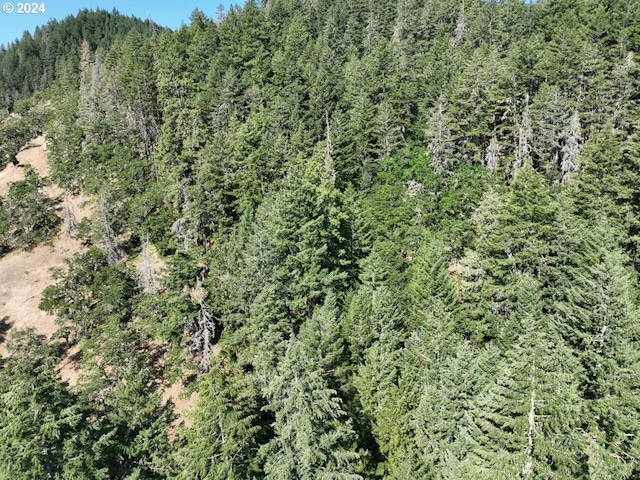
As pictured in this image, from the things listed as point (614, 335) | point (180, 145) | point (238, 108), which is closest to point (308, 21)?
point (238, 108)

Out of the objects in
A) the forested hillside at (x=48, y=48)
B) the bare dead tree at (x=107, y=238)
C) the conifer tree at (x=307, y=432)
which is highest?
the forested hillside at (x=48, y=48)

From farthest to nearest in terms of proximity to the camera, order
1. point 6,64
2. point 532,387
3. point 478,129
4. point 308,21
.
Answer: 1. point 6,64
2. point 308,21
3. point 478,129
4. point 532,387

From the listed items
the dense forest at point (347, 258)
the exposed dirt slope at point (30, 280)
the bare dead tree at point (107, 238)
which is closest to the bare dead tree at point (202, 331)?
the dense forest at point (347, 258)

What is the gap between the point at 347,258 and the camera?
41.5 meters

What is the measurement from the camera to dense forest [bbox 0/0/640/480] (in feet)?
69.5

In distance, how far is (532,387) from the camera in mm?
14734

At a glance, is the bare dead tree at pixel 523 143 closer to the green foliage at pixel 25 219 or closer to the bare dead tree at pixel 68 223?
the bare dead tree at pixel 68 223

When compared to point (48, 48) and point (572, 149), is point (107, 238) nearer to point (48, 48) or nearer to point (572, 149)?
point (572, 149)

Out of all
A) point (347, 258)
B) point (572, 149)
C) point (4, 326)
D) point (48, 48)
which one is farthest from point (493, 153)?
point (48, 48)

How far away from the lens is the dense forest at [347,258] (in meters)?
21.2

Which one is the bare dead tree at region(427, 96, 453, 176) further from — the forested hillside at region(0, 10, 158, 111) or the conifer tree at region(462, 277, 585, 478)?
the forested hillside at region(0, 10, 158, 111)

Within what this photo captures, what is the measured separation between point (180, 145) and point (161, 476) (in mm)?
43004

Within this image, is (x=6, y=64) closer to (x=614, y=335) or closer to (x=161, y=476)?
(x=161, y=476)

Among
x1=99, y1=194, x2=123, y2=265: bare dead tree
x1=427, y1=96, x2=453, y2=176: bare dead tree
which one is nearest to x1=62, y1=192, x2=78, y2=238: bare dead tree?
x1=99, y1=194, x2=123, y2=265: bare dead tree
